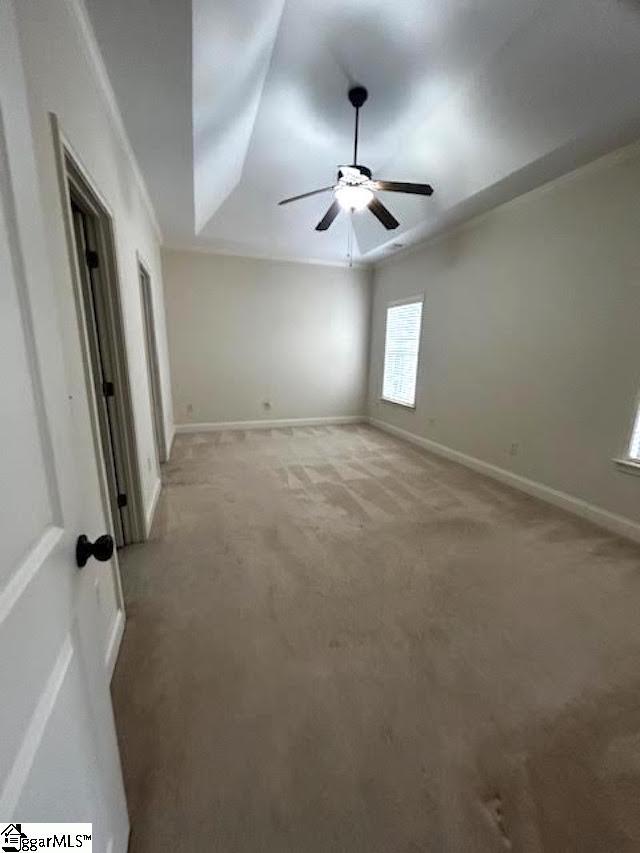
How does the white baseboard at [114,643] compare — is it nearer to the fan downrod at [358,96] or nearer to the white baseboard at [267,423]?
the fan downrod at [358,96]

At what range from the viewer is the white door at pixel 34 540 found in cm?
48

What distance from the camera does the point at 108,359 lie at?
6.94 feet

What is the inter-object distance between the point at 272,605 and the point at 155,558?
866 millimetres

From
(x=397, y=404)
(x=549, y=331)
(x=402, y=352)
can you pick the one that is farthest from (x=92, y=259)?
(x=397, y=404)

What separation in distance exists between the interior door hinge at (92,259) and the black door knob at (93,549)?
178cm

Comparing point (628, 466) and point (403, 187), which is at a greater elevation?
point (403, 187)

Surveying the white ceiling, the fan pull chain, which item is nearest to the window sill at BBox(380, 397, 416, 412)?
the fan pull chain

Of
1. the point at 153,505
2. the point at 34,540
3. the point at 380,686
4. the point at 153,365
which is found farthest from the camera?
A: the point at 153,365

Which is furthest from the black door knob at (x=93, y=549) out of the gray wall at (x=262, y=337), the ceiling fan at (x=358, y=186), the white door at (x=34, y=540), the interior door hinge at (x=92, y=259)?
the gray wall at (x=262, y=337)

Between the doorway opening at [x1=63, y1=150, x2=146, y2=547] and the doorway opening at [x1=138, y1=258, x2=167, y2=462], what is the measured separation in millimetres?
1267

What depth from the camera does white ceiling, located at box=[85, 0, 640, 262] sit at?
1.76 metres

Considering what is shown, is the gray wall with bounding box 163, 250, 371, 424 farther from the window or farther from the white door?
the white door

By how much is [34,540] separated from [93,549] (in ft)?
0.64

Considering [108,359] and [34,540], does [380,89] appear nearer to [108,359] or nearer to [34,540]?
[108,359]
